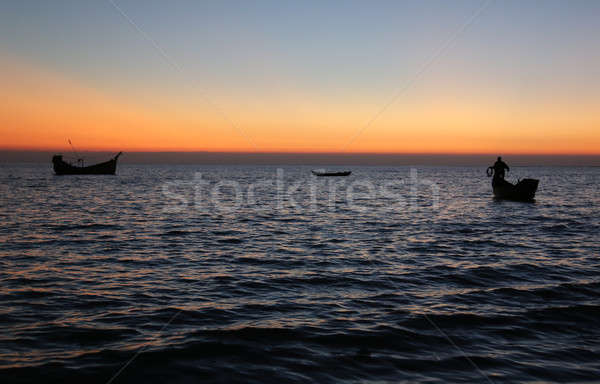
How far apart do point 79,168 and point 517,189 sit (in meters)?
100

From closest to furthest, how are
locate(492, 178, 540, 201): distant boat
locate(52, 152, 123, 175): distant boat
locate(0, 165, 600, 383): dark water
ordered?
locate(0, 165, 600, 383): dark water
locate(492, 178, 540, 201): distant boat
locate(52, 152, 123, 175): distant boat

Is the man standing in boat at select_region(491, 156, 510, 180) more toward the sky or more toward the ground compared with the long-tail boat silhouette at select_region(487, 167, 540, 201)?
more toward the sky

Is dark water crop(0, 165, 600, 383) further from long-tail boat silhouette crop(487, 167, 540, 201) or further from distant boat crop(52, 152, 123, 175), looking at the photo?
distant boat crop(52, 152, 123, 175)

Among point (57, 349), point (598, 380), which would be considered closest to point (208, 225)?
point (57, 349)

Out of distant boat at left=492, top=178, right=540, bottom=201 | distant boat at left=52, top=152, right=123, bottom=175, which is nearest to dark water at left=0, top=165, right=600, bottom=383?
distant boat at left=492, top=178, right=540, bottom=201

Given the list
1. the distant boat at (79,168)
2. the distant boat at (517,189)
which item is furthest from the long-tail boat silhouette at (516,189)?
the distant boat at (79,168)

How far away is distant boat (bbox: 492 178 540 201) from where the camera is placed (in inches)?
1521

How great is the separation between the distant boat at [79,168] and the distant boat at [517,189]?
300 feet

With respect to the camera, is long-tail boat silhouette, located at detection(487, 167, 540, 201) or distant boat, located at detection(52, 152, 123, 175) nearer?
long-tail boat silhouette, located at detection(487, 167, 540, 201)

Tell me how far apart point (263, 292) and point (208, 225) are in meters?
15.3

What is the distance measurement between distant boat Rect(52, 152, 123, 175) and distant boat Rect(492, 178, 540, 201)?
91.4 meters

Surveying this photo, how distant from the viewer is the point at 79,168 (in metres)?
107

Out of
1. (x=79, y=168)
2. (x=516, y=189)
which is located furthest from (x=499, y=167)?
(x=79, y=168)

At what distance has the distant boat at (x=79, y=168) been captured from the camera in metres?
106
